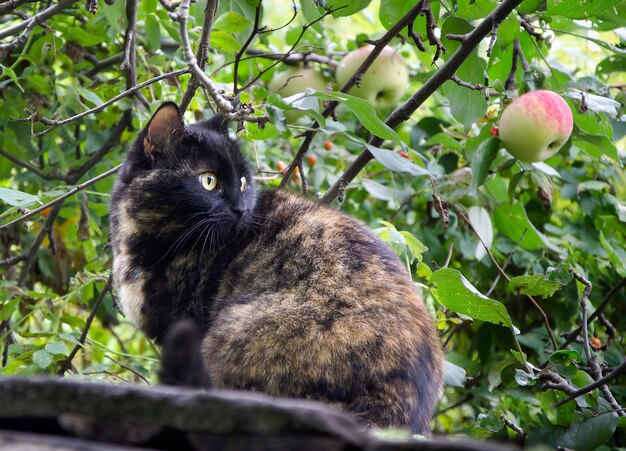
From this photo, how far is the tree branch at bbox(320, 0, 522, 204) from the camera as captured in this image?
2.09 meters

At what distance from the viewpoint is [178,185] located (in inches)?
90.5

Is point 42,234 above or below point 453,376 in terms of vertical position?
above

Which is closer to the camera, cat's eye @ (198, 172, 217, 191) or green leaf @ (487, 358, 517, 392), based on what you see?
green leaf @ (487, 358, 517, 392)

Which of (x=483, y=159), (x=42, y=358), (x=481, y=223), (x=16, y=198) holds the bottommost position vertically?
(x=42, y=358)

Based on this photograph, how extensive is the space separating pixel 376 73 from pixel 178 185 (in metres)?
0.91

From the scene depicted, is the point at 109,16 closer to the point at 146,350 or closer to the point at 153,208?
the point at 153,208

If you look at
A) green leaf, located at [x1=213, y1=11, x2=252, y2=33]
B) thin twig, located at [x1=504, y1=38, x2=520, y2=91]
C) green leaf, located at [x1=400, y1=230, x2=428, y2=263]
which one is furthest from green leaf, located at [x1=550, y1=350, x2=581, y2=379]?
green leaf, located at [x1=213, y1=11, x2=252, y2=33]

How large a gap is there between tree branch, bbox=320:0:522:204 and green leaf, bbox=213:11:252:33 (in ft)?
1.90

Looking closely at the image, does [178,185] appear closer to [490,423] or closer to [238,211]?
[238,211]

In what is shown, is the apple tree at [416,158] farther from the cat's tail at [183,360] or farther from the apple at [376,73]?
the cat's tail at [183,360]

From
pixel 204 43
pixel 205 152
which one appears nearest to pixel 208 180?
pixel 205 152

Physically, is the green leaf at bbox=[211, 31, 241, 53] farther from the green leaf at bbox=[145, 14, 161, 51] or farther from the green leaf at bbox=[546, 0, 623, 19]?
the green leaf at bbox=[546, 0, 623, 19]

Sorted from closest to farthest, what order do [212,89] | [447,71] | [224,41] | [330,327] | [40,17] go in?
[330,327]
[212,89]
[447,71]
[40,17]
[224,41]

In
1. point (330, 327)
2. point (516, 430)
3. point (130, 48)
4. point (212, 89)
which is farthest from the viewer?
point (130, 48)
